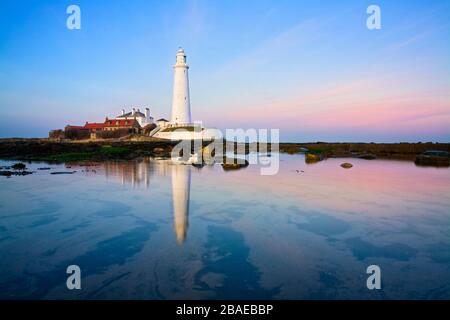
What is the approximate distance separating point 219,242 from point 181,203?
14.4 feet

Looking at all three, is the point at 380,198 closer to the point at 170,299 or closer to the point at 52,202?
the point at 170,299

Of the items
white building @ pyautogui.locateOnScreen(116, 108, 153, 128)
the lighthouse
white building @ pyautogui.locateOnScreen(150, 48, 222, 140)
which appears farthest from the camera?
white building @ pyautogui.locateOnScreen(116, 108, 153, 128)

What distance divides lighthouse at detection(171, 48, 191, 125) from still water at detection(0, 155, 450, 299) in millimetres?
36669

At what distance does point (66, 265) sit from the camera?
572 cm

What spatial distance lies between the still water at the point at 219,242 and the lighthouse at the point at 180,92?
36.7m

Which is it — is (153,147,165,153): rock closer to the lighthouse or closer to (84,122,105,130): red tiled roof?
the lighthouse

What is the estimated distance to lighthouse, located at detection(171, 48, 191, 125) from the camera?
1930 inches

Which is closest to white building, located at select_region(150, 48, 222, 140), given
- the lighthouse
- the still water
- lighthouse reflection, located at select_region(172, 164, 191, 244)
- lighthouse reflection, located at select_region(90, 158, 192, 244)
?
the lighthouse

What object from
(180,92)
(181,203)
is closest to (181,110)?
(180,92)

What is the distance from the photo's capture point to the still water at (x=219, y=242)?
4930mm

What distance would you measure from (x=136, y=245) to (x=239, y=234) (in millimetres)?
2458

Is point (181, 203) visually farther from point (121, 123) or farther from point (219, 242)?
point (121, 123)

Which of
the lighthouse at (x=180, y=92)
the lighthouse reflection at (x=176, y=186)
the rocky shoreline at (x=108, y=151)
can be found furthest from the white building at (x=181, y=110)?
the lighthouse reflection at (x=176, y=186)
